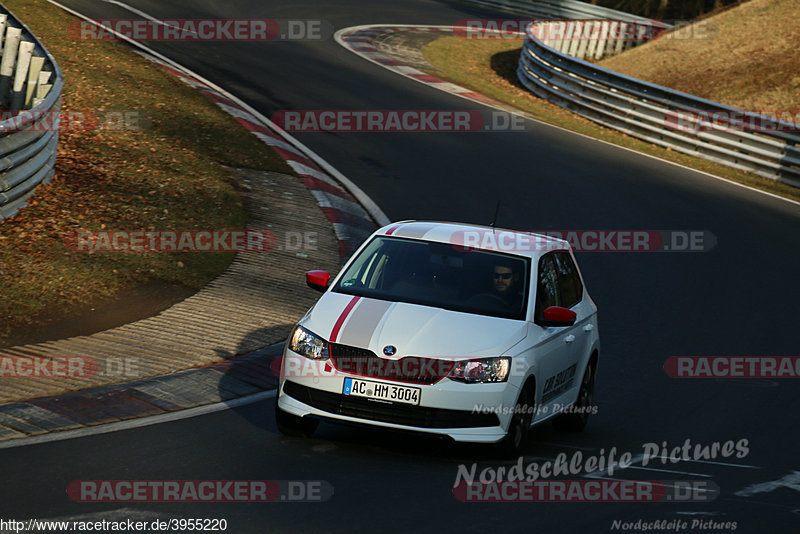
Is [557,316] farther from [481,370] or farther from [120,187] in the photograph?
[120,187]

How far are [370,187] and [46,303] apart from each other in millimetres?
8784

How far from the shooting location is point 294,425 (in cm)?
855

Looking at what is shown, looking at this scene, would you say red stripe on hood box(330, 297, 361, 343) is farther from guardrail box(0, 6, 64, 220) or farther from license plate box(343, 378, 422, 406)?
guardrail box(0, 6, 64, 220)

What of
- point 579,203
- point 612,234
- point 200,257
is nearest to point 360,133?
point 579,203

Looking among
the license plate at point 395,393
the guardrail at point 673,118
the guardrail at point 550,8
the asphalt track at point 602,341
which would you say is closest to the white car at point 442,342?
the license plate at point 395,393

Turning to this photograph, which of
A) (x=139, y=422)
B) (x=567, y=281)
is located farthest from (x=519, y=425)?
(x=139, y=422)

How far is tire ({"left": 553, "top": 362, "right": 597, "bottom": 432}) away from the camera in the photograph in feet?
32.7

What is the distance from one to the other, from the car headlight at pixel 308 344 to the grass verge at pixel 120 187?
3.69 m

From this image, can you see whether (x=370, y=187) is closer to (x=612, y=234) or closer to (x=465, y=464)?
(x=612, y=234)

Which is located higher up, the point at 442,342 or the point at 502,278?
the point at 502,278

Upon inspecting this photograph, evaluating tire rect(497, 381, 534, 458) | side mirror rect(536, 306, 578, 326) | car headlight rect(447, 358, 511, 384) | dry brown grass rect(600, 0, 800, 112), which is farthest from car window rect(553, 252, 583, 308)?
dry brown grass rect(600, 0, 800, 112)

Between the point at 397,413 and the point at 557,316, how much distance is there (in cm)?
160

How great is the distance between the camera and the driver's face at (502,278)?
30.1ft

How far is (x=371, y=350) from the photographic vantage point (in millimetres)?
8156
